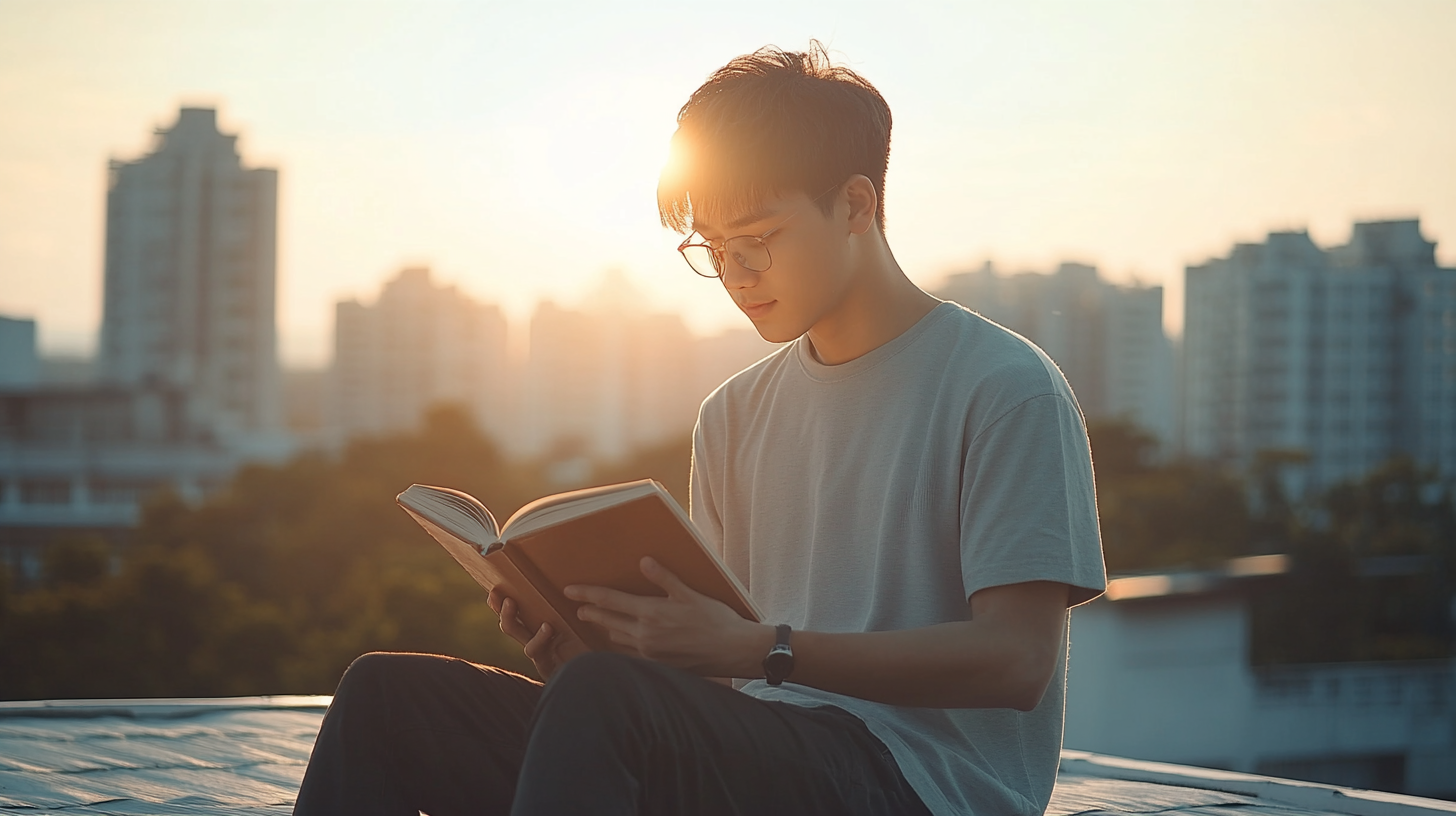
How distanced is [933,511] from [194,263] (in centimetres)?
5044

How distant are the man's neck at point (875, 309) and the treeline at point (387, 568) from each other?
14.9 meters

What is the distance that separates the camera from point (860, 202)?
1.58m

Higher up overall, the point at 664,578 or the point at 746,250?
the point at 746,250

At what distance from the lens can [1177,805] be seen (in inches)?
89.7

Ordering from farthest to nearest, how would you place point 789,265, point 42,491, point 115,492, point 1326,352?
1. point 1326,352
2. point 115,492
3. point 42,491
4. point 789,265

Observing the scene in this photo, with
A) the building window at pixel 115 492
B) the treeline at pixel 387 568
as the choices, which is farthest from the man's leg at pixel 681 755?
the building window at pixel 115 492

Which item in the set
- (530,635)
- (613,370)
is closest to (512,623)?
(530,635)

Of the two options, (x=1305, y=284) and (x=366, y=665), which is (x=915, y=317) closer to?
(x=366, y=665)

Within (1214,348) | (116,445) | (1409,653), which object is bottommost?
(1409,653)

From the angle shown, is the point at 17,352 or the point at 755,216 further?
the point at 17,352

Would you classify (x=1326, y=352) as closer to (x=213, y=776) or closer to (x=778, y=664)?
(x=213, y=776)

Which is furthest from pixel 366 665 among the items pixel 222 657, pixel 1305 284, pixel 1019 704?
pixel 1305 284

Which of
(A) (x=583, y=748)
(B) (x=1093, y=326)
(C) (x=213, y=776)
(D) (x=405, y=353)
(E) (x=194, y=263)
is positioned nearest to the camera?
(A) (x=583, y=748)

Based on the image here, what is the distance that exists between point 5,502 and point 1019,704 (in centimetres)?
3851
